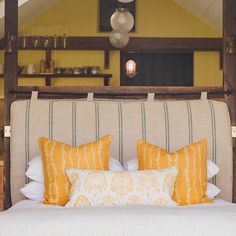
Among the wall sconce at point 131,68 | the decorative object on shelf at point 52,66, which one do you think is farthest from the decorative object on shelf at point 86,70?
the wall sconce at point 131,68

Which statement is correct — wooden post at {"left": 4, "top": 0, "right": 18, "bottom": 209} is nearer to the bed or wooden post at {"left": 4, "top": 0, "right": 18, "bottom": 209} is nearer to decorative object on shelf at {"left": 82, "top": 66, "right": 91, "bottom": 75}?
the bed

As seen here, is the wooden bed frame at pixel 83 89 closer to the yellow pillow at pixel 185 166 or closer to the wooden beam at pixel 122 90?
the wooden beam at pixel 122 90

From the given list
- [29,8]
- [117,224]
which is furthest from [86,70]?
[117,224]

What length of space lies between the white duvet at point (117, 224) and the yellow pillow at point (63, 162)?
0.66 metres

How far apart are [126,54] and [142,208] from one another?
5677mm

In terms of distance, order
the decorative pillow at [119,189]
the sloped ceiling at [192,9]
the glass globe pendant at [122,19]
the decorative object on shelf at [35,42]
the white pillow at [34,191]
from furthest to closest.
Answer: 1. the decorative object on shelf at [35,42]
2. the sloped ceiling at [192,9]
3. the glass globe pendant at [122,19]
4. the white pillow at [34,191]
5. the decorative pillow at [119,189]

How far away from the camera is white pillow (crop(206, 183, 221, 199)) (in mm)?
2959

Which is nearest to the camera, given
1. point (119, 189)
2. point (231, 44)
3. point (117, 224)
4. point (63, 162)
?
point (117, 224)

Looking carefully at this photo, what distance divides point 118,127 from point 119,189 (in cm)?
64

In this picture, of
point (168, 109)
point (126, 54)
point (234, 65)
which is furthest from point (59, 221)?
point (126, 54)

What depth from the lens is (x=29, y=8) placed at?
6.63 m

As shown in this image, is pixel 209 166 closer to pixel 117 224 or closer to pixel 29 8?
pixel 117 224

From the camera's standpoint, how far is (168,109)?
318 cm

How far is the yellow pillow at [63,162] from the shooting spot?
2.75 metres
